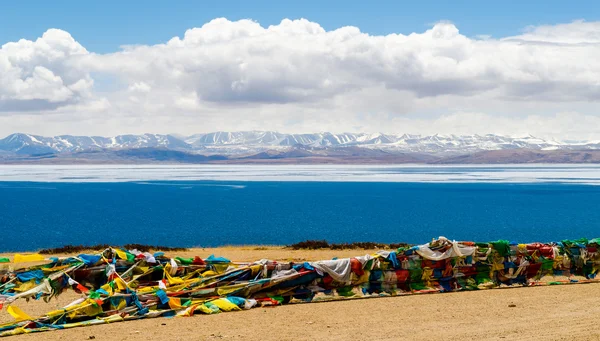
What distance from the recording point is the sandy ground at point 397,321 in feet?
39.7

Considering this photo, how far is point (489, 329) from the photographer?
12.3 metres

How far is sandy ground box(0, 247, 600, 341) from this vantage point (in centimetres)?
1211

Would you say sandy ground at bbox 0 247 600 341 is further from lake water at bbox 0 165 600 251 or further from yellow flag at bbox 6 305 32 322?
lake water at bbox 0 165 600 251

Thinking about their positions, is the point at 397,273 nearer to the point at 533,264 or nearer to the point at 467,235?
the point at 533,264

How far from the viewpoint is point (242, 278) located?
16.0 meters

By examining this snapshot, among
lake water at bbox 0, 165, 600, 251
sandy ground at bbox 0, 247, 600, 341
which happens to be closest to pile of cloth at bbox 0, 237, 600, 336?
sandy ground at bbox 0, 247, 600, 341

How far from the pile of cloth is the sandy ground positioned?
472 mm

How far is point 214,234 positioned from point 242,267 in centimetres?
2913

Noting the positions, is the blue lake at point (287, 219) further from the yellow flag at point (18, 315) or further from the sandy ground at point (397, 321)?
the yellow flag at point (18, 315)

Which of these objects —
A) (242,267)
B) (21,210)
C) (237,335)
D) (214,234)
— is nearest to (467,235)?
(214,234)

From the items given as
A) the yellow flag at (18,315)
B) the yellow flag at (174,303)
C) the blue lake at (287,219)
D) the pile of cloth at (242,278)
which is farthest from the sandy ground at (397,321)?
the blue lake at (287,219)

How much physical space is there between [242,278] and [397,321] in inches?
162

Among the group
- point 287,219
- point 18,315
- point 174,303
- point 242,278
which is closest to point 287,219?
point 287,219

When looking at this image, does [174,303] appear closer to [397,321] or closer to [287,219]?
[397,321]
